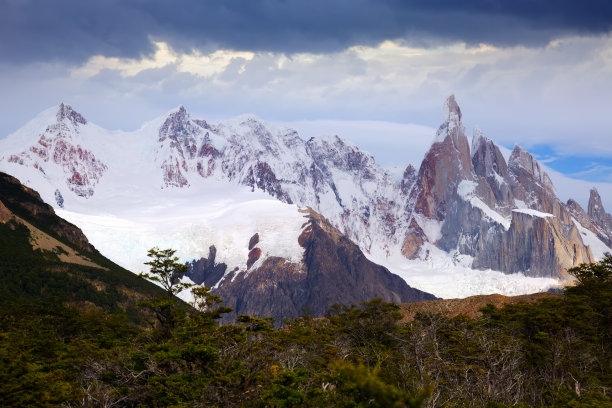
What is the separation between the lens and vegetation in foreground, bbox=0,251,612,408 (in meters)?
46.2

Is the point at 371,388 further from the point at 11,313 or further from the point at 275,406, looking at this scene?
the point at 11,313

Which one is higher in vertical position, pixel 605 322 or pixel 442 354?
pixel 605 322

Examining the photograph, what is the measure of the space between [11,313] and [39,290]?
84.6 m

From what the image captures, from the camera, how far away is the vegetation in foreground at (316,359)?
46.2 metres

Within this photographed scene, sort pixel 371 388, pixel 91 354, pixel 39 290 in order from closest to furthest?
pixel 371 388 → pixel 91 354 → pixel 39 290

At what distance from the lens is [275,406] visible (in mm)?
42281

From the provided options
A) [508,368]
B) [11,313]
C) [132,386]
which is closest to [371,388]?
[132,386]

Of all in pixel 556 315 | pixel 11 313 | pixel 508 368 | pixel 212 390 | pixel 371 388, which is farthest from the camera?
pixel 11 313

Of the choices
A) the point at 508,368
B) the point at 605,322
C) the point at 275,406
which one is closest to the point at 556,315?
the point at 605,322

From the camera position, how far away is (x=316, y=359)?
6294 cm

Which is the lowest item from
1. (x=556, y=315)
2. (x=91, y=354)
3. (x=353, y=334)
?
(x=91, y=354)

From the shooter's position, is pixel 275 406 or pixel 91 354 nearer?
pixel 275 406

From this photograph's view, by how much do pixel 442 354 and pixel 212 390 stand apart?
33951mm

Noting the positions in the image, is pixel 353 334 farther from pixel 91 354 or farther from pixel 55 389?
pixel 55 389
